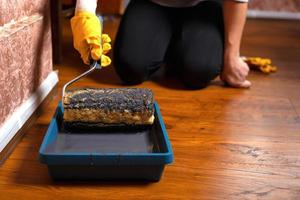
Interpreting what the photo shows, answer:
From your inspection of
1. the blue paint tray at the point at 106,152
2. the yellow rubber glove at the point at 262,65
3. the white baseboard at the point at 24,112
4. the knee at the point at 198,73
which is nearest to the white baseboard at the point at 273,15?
the yellow rubber glove at the point at 262,65

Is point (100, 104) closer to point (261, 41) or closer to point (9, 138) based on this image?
point (9, 138)

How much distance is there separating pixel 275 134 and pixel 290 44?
0.95 metres

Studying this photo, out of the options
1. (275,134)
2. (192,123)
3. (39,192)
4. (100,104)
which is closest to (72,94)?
(100,104)

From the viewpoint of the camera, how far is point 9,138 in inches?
29.2

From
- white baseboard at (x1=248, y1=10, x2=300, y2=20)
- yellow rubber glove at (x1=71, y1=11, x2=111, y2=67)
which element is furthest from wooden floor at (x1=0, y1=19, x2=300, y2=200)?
white baseboard at (x1=248, y1=10, x2=300, y2=20)

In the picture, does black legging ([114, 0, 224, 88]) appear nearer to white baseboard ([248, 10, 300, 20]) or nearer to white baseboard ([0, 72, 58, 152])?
white baseboard ([0, 72, 58, 152])

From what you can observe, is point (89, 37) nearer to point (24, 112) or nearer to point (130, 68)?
point (24, 112)

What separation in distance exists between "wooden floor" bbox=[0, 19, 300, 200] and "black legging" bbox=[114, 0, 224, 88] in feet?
0.16

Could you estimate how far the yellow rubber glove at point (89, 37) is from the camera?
770 millimetres

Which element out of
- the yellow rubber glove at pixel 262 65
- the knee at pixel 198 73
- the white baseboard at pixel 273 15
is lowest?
the white baseboard at pixel 273 15

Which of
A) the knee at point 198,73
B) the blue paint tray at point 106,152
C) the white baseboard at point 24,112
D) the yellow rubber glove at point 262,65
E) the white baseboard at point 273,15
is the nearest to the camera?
the blue paint tray at point 106,152

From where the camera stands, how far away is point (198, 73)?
1131mm

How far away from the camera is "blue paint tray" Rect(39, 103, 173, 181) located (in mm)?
621

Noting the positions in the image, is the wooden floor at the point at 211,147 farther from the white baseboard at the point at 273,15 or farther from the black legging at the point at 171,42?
the white baseboard at the point at 273,15
